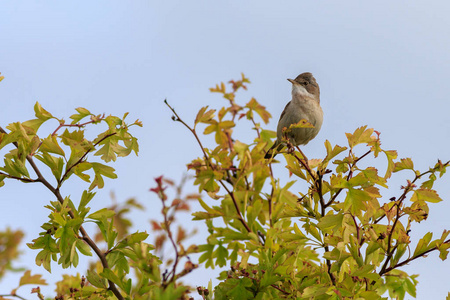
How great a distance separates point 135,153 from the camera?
3811 millimetres

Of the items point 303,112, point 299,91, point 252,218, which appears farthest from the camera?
point 299,91

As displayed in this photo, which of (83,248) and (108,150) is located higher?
(108,150)

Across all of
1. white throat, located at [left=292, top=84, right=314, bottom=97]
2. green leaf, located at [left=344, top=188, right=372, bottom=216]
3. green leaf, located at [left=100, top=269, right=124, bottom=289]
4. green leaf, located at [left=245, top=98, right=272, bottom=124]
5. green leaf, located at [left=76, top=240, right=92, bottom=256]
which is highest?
white throat, located at [left=292, top=84, right=314, bottom=97]

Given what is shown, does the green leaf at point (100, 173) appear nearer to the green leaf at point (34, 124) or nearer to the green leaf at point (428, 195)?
the green leaf at point (34, 124)

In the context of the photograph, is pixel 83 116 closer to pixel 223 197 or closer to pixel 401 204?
pixel 223 197

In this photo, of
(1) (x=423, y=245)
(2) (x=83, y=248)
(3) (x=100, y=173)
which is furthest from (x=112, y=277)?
(1) (x=423, y=245)

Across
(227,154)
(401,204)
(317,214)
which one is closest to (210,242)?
(227,154)

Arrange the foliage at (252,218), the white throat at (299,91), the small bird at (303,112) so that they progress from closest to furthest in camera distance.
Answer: the foliage at (252,218) → the small bird at (303,112) → the white throat at (299,91)

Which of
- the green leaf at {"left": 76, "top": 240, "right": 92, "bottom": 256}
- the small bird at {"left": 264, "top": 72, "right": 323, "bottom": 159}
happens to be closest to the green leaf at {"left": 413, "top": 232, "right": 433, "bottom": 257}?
the green leaf at {"left": 76, "top": 240, "right": 92, "bottom": 256}

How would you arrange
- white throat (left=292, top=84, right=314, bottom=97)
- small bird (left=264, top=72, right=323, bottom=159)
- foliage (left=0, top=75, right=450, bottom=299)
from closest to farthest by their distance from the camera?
foliage (left=0, top=75, right=450, bottom=299)
small bird (left=264, top=72, right=323, bottom=159)
white throat (left=292, top=84, right=314, bottom=97)

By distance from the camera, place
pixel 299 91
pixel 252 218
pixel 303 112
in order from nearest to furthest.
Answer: pixel 252 218 → pixel 303 112 → pixel 299 91

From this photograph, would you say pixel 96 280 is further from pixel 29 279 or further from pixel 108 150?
pixel 108 150

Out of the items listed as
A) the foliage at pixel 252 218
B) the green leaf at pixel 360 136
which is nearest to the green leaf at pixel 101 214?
the foliage at pixel 252 218

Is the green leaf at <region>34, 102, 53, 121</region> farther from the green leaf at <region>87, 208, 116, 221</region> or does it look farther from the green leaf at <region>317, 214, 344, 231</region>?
the green leaf at <region>317, 214, 344, 231</region>
